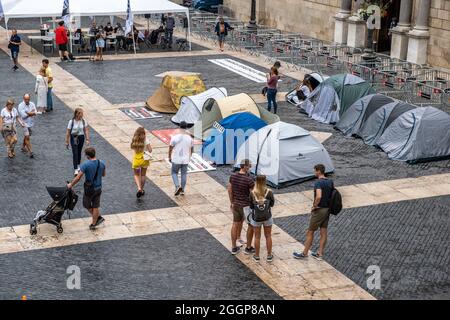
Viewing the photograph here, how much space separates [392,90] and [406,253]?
46.2 feet

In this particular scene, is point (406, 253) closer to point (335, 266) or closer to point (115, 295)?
point (335, 266)

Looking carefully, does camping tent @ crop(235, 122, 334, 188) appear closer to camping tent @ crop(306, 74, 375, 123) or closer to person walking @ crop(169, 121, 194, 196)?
person walking @ crop(169, 121, 194, 196)

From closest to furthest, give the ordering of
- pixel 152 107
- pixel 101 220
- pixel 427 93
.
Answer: pixel 101 220, pixel 152 107, pixel 427 93

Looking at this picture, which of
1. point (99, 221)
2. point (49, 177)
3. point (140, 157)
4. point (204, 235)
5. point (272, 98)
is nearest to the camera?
point (204, 235)

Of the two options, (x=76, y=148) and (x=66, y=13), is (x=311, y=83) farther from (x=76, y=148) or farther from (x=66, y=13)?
(x=66, y=13)

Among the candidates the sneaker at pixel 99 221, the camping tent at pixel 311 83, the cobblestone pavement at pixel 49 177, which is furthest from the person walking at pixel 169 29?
the sneaker at pixel 99 221

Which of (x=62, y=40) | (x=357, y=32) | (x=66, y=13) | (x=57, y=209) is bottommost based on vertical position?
(x=57, y=209)

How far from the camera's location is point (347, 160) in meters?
18.9

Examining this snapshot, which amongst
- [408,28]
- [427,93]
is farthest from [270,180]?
[408,28]

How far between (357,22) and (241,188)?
23.1 metres

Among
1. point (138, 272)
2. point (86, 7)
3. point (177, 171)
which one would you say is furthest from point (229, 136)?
point (86, 7)

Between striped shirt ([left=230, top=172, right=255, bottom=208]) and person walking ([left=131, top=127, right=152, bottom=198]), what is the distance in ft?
10.8

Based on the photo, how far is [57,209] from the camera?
45.4 feet
